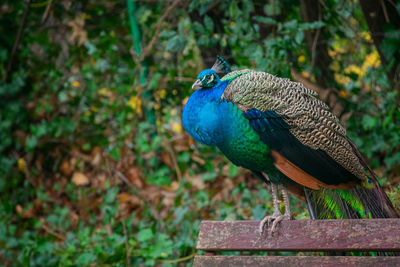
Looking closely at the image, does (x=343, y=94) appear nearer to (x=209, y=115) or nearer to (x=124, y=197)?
(x=124, y=197)

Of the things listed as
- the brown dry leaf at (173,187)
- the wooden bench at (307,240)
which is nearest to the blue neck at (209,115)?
the wooden bench at (307,240)

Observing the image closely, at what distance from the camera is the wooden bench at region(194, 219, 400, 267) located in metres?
2.03

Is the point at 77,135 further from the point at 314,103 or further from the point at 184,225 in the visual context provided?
the point at 314,103

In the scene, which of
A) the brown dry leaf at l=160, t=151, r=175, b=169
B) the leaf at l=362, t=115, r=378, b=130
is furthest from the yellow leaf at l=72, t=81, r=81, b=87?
the leaf at l=362, t=115, r=378, b=130

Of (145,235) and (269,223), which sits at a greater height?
(269,223)

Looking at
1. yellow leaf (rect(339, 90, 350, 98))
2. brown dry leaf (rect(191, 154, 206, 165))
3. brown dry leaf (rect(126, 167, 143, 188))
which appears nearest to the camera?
yellow leaf (rect(339, 90, 350, 98))

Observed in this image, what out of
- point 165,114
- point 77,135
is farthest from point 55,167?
point 165,114

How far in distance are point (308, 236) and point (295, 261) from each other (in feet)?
0.39

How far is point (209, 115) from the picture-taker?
7.86 feet

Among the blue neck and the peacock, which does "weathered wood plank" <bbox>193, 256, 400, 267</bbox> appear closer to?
the peacock

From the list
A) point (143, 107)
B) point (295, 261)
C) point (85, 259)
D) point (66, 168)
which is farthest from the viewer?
point (66, 168)

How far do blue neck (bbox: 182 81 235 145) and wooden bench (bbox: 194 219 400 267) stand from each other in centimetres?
39

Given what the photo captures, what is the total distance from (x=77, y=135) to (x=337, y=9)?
9.66 feet

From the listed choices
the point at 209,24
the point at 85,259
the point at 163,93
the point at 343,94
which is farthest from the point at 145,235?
the point at 343,94
